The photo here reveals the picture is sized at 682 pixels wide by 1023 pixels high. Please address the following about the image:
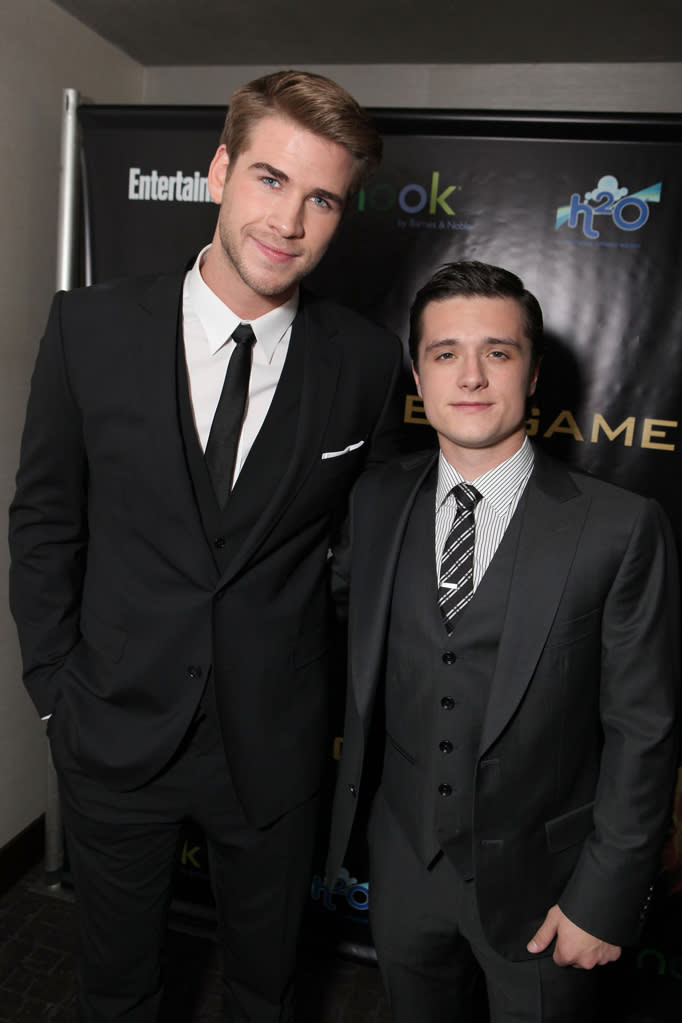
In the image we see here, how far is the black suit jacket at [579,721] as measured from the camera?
130 cm

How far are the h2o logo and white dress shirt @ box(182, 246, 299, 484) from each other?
990 mm

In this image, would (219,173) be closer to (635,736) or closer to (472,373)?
(472,373)

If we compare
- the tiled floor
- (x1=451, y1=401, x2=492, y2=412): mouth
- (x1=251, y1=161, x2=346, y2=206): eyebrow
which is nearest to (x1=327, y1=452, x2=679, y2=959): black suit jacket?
(x1=451, y1=401, x2=492, y2=412): mouth

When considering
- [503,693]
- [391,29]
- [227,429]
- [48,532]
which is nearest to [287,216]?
[227,429]

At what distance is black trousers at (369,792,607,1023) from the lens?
1385mm

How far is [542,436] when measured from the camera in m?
2.22

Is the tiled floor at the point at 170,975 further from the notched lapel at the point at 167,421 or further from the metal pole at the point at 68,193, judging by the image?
the metal pole at the point at 68,193

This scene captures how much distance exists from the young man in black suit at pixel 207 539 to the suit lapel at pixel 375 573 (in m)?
0.11

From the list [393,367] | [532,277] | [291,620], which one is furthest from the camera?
[532,277]

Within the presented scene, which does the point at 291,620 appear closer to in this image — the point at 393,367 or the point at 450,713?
the point at 450,713

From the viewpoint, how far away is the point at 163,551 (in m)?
1.48

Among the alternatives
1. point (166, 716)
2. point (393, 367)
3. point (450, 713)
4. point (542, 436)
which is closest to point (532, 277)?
point (542, 436)

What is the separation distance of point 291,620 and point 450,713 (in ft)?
1.20

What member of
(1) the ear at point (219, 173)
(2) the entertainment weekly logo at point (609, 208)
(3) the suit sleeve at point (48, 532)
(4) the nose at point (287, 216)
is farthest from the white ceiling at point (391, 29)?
(3) the suit sleeve at point (48, 532)
